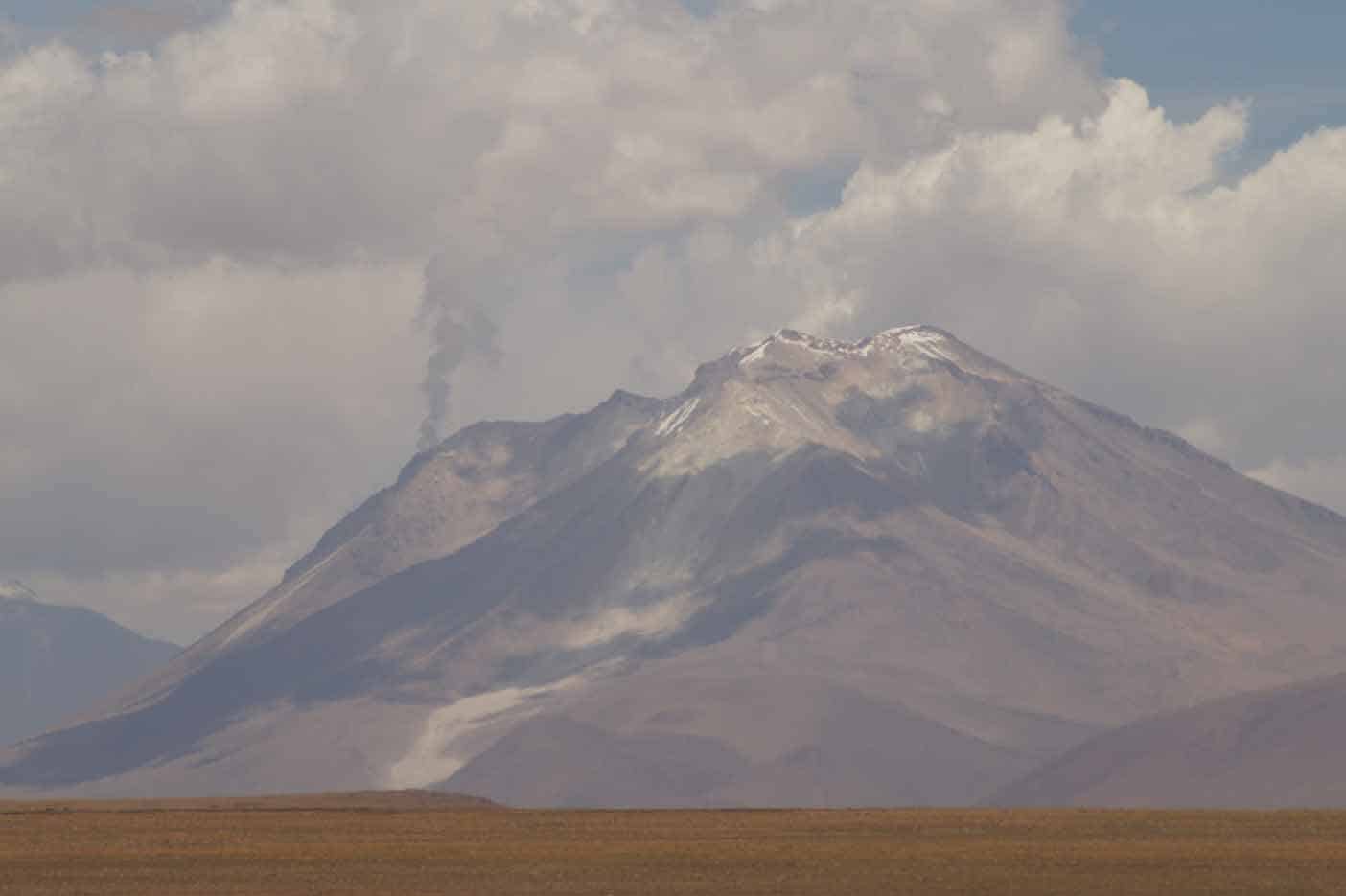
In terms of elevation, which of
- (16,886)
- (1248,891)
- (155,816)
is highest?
(155,816)

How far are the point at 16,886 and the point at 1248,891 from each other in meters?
56.4

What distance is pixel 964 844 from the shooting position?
428 feet

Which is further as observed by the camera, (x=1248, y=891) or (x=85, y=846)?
(x=85, y=846)

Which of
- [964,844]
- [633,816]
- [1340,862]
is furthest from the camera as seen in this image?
[633,816]

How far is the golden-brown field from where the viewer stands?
106 metres

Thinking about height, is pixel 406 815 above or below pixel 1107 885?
above

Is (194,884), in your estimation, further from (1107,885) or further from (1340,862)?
(1340,862)

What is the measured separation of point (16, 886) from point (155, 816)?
70.5 m

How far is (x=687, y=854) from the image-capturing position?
125 meters

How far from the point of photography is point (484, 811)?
19125 centimetres

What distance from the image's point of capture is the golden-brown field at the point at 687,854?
105625 millimetres

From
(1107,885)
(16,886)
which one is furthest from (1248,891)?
(16,886)

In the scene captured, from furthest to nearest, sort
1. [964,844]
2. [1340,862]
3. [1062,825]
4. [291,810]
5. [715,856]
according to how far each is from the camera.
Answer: [291,810] → [1062,825] → [964,844] → [715,856] → [1340,862]

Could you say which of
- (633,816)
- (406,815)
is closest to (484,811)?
(406,815)
